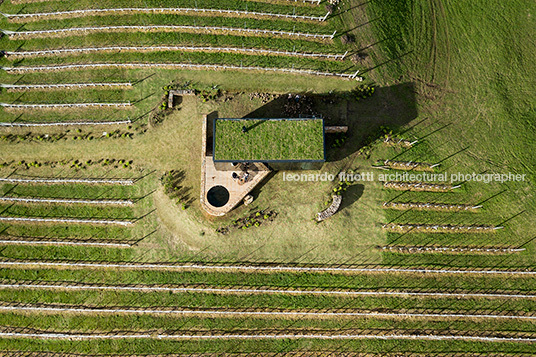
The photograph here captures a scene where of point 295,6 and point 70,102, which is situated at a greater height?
point 295,6

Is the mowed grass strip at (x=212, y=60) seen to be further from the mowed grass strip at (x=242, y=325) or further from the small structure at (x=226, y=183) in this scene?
the mowed grass strip at (x=242, y=325)

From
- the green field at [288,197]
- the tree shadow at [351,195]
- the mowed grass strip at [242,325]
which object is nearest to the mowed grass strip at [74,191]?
the green field at [288,197]

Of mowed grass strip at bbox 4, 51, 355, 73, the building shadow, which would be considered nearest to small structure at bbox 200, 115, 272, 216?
the building shadow

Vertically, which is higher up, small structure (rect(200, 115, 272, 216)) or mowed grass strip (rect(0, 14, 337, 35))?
mowed grass strip (rect(0, 14, 337, 35))

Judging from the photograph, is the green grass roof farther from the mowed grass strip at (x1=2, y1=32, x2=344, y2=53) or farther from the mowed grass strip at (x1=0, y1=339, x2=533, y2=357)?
the mowed grass strip at (x1=0, y1=339, x2=533, y2=357)

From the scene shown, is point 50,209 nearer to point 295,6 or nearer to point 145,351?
point 145,351

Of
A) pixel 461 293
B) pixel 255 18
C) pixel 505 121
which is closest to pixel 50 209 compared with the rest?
pixel 255 18
